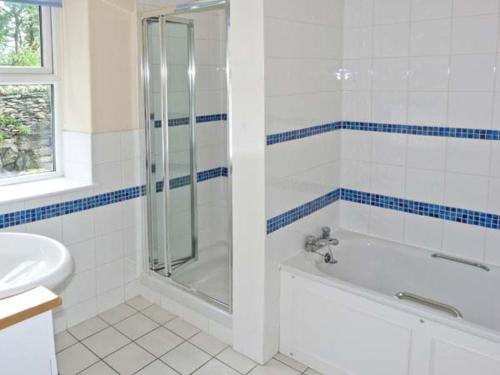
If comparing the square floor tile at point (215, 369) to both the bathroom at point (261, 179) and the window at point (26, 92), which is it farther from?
the window at point (26, 92)

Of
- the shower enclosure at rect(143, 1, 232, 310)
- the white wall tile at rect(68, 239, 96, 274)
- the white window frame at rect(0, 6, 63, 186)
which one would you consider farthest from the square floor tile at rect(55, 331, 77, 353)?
the white window frame at rect(0, 6, 63, 186)

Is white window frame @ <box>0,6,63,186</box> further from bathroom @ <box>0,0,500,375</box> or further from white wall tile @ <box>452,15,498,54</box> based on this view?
white wall tile @ <box>452,15,498,54</box>

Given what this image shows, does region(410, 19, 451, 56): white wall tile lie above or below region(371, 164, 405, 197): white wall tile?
above

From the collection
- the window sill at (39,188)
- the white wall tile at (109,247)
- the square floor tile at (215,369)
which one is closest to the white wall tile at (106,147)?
the window sill at (39,188)

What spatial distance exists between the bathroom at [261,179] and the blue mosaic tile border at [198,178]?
0.02m

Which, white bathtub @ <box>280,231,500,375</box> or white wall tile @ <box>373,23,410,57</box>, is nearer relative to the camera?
white bathtub @ <box>280,231,500,375</box>

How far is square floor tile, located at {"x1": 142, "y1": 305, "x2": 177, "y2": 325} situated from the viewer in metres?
2.89

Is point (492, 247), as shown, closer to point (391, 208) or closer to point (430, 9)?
point (391, 208)

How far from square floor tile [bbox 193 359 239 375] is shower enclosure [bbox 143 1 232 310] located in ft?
1.04

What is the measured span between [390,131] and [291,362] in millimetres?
1395

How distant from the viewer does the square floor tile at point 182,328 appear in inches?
108

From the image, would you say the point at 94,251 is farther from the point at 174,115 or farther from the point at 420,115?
the point at 420,115

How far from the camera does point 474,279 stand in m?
2.55

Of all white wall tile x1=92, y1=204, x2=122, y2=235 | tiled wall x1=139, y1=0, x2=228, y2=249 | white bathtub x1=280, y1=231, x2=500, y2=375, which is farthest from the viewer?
tiled wall x1=139, y1=0, x2=228, y2=249
